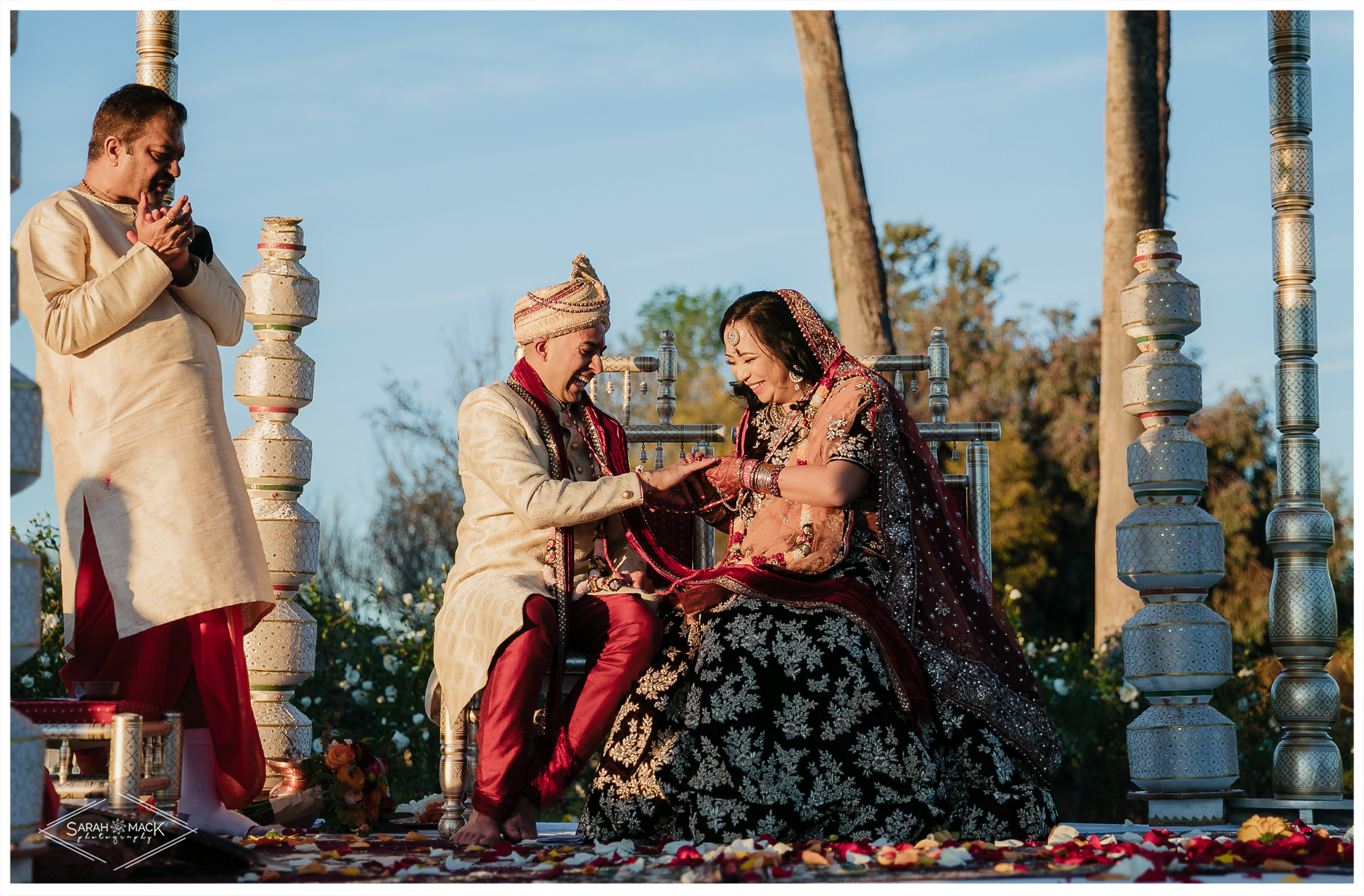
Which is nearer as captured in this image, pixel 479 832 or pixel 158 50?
pixel 479 832

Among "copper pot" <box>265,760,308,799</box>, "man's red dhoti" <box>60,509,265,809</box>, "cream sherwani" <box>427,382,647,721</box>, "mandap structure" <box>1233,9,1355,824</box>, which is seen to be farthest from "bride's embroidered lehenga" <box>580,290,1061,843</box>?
"mandap structure" <box>1233,9,1355,824</box>

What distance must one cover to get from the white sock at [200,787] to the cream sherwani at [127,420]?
416mm

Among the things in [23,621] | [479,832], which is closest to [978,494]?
[479,832]

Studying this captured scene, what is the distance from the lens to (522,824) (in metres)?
4.22

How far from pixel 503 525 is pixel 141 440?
3.55 feet

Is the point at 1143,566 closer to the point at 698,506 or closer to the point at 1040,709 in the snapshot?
the point at 1040,709

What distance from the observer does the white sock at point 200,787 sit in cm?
425

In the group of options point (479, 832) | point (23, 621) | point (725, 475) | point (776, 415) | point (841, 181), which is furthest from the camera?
point (841, 181)

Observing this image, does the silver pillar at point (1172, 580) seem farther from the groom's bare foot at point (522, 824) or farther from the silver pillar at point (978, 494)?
the groom's bare foot at point (522, 824)

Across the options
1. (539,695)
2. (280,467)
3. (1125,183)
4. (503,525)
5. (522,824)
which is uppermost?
(1125,183)

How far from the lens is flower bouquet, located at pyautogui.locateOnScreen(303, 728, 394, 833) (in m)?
4.87

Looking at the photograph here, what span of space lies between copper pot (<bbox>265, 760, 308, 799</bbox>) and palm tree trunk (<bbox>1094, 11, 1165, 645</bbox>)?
7.01m

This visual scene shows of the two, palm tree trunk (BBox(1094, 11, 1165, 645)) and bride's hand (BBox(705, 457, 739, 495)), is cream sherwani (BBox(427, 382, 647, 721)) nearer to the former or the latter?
bride's hand (BBox(705, 457, 739, 495))

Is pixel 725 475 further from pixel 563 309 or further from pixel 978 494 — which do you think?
pixel 978 494
